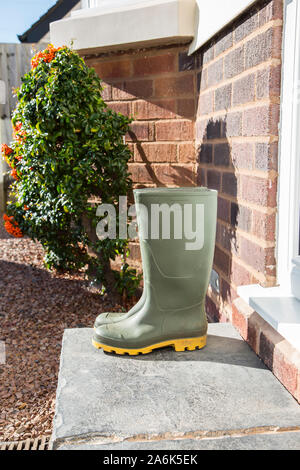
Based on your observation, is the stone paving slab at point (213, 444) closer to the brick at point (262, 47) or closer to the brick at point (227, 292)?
the brick at point (227, 292)

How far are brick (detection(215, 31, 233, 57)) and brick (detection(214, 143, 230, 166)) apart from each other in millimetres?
420

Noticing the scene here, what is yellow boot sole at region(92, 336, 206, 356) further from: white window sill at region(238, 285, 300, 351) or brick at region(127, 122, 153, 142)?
brick at region(127, 122, 153, 142)

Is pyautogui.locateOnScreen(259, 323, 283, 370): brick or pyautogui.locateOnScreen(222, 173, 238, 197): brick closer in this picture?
pyautogui.locateOnScreen(259, 323, 283, 370): brick

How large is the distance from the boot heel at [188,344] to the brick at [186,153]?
58.9 inches

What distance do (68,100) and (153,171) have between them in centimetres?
70

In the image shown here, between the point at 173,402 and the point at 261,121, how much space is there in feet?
3.18

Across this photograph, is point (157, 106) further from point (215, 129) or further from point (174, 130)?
point (215, 129)

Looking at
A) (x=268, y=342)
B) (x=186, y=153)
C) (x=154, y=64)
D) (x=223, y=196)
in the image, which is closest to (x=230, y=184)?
(x=223, y=196)

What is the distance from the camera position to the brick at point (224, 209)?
6.78ft

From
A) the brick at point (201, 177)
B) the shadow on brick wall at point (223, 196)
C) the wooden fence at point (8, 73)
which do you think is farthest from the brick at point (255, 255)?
the wooden fence at point (8, 73)

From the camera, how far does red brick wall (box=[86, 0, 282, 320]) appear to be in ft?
5.20

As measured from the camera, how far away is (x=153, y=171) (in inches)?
120

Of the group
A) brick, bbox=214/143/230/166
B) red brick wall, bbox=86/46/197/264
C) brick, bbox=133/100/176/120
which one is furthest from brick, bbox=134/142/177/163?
brick, bbox=214/143/230/166

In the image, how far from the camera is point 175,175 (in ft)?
9.69
